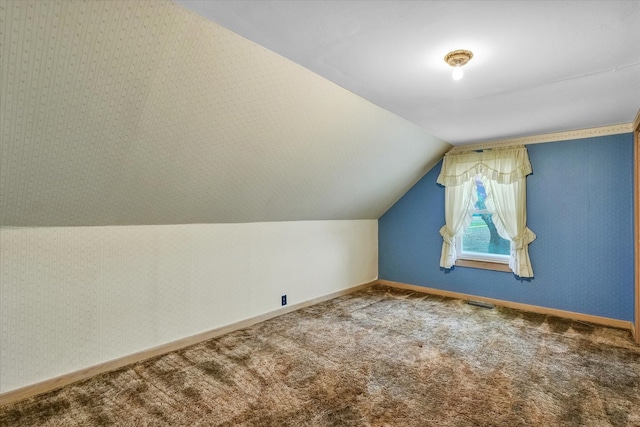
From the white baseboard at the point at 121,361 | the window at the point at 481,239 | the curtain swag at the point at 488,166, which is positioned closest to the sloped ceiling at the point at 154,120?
the white baseboard at the point at 121,361

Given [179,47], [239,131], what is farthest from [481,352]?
[179,47]

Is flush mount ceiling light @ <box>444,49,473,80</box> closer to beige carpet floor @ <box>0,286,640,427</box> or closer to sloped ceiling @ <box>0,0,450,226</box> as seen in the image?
sloped ceiling @ <box>0,0,450,226</box>

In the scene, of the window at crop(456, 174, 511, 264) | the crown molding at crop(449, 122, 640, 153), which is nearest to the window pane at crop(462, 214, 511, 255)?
the window at crop(456, 174, 511, 264)

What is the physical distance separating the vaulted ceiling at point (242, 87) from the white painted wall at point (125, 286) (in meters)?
0.18

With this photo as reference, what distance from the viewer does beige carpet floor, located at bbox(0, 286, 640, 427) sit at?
1953mm

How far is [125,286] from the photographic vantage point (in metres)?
2.63

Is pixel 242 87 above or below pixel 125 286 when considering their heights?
above

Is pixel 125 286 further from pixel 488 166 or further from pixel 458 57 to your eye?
pixel 488 166

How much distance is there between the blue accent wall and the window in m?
0.21

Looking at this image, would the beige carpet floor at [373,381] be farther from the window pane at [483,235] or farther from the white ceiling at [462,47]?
the white ceiling at [462,47]

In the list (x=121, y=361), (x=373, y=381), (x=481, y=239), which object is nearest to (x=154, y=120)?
(x=121, y=361)

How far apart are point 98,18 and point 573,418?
3.22m

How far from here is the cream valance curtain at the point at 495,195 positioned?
3.91 meters

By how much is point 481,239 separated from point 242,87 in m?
3.77
